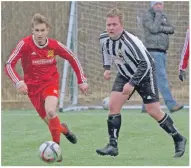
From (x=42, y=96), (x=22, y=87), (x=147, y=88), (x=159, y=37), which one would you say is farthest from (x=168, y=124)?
(x=159, y=37)

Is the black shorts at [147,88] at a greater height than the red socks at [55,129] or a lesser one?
greater

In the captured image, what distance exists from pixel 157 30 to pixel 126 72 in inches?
188

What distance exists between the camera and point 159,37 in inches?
516

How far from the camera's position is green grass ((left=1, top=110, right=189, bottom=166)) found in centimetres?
812

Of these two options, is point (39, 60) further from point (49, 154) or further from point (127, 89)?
point (49, 154)

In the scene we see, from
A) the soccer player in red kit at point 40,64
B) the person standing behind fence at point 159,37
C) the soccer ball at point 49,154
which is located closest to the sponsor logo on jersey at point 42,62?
the soccer player in red kit at point 40,64

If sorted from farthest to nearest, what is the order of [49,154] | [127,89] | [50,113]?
[50,113] < [127,89] < [49,154]

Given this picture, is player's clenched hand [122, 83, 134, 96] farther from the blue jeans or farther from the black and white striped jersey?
the blue jeans

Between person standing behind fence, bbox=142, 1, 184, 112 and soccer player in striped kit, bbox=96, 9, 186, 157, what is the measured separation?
462 cm

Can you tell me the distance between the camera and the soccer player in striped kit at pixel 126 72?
8266 millimetres

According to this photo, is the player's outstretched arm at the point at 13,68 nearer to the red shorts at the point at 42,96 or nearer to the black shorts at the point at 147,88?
the red shorts at the point at 42,96

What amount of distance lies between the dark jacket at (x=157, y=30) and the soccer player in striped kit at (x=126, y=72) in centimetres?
463

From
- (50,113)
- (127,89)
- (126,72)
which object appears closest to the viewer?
(127,89)

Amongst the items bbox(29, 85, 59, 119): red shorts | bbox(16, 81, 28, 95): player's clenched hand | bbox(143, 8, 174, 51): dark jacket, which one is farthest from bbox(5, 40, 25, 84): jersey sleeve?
bbox(143, 8, 174, 51): dark jacket
